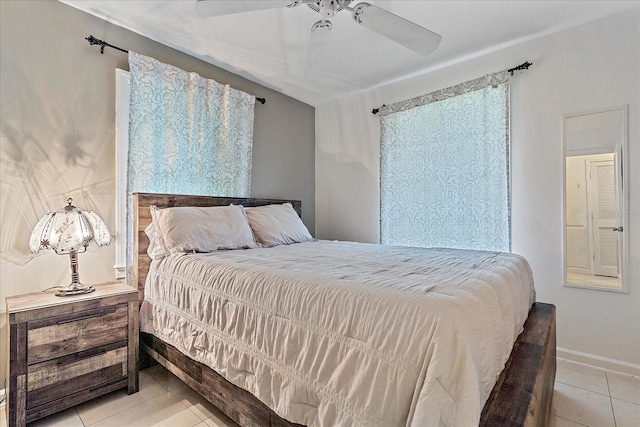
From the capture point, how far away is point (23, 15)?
1.98 metres

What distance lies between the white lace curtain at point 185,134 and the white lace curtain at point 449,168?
5.35ft

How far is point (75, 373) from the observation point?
1738mm

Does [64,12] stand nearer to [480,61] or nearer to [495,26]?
[495,26]

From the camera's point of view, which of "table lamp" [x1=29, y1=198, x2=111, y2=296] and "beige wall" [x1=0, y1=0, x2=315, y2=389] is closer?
"table lamp" [x1=29, y1=198, x2=111, y2=296]

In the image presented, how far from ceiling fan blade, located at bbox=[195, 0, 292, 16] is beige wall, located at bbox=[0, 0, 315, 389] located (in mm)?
1196

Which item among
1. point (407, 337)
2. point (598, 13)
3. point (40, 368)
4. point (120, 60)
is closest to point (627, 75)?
point (598, 13)

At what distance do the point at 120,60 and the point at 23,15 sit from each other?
0.55 m

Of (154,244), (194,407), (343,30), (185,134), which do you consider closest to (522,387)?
(194,407)

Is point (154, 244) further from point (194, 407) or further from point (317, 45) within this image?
point (317, 45)

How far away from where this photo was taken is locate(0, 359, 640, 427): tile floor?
5.48 feet

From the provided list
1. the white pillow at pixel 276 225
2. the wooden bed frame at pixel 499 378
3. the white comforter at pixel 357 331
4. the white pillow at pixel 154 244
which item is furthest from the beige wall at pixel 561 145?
the white pillow at pixel 154 244

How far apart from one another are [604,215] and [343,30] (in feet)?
8.21

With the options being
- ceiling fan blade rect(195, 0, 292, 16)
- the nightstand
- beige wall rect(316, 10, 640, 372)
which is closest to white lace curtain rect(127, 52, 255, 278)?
the nightstand

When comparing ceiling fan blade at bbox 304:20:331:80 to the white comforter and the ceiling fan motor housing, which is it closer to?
the ceiling fan motor housing
